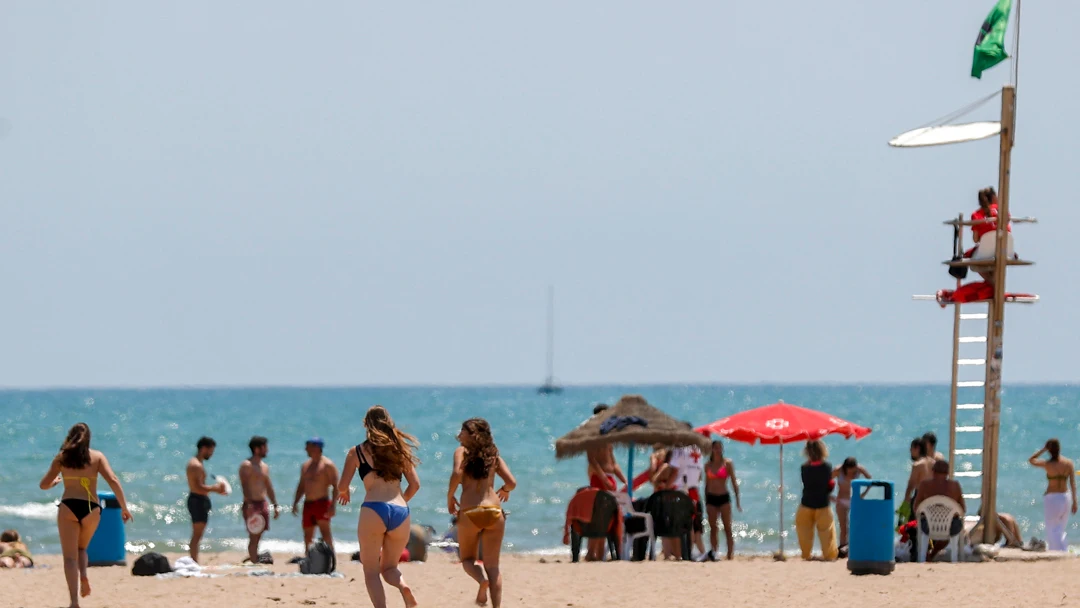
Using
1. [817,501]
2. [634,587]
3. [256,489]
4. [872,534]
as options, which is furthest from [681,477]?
[256,489]

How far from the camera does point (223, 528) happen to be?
22609 mm

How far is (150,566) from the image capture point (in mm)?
12156

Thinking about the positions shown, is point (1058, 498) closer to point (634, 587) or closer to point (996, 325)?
point (996, 325)

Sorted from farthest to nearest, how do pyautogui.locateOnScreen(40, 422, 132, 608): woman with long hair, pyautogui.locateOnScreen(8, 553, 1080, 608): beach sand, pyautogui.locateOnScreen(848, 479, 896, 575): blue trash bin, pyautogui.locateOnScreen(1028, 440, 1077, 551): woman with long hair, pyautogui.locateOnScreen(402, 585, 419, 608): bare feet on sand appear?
pyautogui.locateOnScreen(1028, 440, 1077, 551): woman with long hair
pyautogui.locateOnScreen(848, 479, 896, 575): blue trash bin
pyautogui.locateOnScreen(8, 553, 1080, 608): beach sand
pyautogui.locateOnScreen(40, 422, 132, 608): woman with long hair
pyautogui.locateOnScreen(402, 585, 419, 608): bare feet on sand

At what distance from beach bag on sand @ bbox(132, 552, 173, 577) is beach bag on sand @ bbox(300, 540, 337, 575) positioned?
115 cm

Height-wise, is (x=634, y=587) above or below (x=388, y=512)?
below

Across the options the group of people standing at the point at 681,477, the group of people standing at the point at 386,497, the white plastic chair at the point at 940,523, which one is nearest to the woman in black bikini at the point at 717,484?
the group of people standing at the point at 681,477

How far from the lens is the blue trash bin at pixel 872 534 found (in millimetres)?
11664

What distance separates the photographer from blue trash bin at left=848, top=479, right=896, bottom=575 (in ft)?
38.3

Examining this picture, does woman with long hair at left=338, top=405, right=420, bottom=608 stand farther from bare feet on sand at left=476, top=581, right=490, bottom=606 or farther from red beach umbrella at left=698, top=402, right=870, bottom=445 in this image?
red beach umbrella at left=698, top=402, right=870, bottom=445

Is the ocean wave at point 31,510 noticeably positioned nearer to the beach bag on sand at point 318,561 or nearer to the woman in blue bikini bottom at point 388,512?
the beach bag on sand at point 318,561

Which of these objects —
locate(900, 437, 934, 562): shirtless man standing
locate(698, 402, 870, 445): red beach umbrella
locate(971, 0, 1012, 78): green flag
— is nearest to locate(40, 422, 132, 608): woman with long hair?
locate(698, 402, 870, 445): red beach umbrella

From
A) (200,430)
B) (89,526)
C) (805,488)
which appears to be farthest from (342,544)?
(200,430)

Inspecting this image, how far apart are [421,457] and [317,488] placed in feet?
99.0
